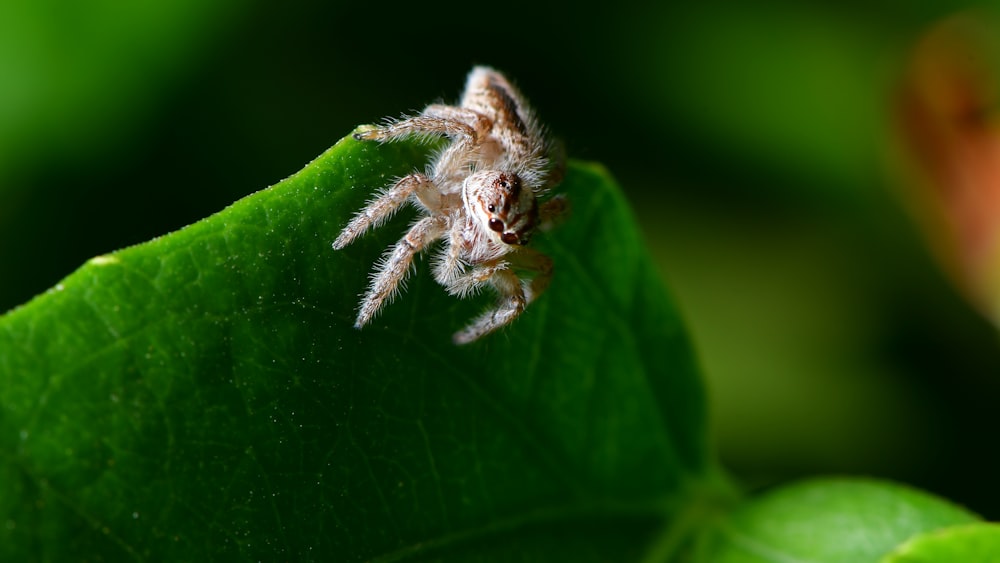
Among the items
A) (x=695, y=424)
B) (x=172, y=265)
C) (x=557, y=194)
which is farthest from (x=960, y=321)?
(x=172, y=265)

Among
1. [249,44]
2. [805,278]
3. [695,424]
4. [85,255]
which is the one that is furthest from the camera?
[805,278]

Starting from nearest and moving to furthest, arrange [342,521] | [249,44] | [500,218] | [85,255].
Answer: [342,521], [500,218], [85,255], [249,44]

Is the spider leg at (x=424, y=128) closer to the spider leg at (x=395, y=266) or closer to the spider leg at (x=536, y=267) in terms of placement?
the spider leg at (x=395, y=266)

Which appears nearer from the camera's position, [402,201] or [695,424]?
[402,201]

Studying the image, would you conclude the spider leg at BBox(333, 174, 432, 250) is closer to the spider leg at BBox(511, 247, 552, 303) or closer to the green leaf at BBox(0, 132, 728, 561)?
the green leaf at BBox(0, 132, 728, 561)

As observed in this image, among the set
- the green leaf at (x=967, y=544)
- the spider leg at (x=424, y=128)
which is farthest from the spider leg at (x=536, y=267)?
the green leaf at (x=967, y=544)

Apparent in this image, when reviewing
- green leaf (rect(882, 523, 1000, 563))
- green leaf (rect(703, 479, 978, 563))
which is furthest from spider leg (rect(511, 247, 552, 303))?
→ green leaf (rect(882, 523, 1000, 563))

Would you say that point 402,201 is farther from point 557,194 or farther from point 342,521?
point 342,521

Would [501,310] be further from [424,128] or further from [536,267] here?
[424,128]
